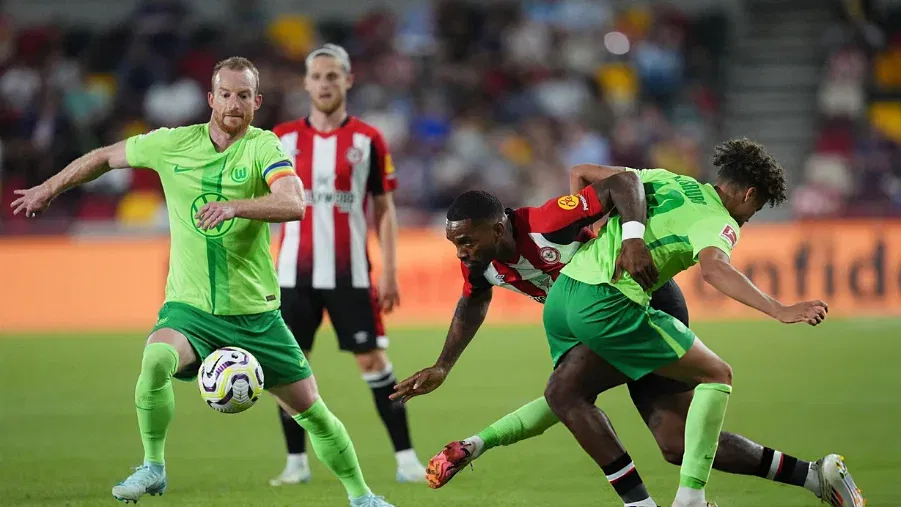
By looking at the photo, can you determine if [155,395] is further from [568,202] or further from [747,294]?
[747,294]

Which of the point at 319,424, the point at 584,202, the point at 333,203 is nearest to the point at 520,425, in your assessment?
the point at 319,424

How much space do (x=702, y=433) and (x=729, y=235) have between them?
2.90 feet

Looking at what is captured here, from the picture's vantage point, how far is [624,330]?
5484 millimetres

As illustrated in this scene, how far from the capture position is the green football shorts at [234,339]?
5828 mm

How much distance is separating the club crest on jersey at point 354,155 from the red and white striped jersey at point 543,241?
6.00 ft

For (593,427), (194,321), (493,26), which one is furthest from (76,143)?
(593,427)

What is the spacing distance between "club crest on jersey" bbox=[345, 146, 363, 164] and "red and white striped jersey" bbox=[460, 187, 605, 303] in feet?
6.00

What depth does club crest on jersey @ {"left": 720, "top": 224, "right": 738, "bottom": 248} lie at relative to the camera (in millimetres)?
5297

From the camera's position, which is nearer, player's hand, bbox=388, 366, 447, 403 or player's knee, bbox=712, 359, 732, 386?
player's knee, bbox=712, 359, 732, 386

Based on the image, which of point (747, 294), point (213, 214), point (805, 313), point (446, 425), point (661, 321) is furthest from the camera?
point (446, 425)

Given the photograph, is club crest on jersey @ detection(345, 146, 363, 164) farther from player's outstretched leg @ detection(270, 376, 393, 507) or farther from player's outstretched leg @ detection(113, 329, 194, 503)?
player's outstretched leg @ detection(113, 329, 194, 503)

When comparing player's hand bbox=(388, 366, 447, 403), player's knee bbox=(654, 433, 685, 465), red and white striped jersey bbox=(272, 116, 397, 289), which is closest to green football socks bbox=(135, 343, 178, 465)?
player's hand bbox=(388, 366, 447, 403)

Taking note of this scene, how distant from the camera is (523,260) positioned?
5910 millimetres

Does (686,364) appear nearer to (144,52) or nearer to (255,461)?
(255,461)
